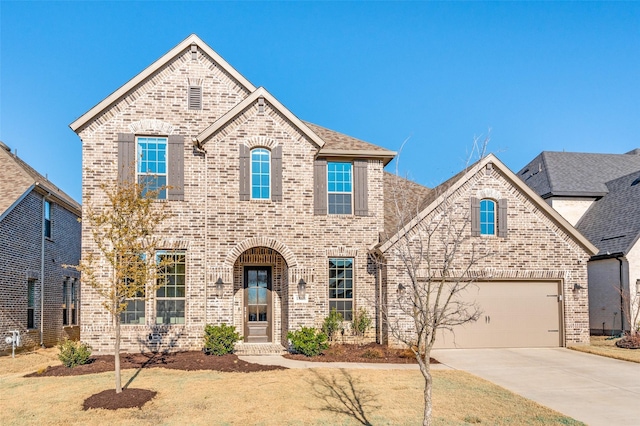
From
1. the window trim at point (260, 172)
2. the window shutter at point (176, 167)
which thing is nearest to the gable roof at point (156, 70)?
the window shutter at point (176, 167)

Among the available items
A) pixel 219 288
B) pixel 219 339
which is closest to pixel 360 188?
pixel 219 288

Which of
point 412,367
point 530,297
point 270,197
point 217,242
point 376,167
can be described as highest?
point 376,167

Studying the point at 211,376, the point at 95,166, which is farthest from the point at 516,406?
the point at 95,166

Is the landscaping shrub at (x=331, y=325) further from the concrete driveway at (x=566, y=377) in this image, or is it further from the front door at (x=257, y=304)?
the concrete driveway at (x=566, y=377)

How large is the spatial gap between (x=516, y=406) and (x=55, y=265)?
17.6m

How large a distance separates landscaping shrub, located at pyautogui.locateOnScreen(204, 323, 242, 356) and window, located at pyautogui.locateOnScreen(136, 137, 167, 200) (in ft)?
13.6

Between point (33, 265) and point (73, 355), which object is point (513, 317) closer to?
point (73, 355)

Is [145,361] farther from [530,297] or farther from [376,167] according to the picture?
[530,297]

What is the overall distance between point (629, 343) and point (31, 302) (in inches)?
771

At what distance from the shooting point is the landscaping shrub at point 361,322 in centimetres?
1775

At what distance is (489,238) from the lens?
18.0 meters

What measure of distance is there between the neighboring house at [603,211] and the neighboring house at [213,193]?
31.7ft

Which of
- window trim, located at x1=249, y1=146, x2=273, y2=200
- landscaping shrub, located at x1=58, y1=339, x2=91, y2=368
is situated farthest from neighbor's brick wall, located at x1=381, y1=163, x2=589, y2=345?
landscaping shrub, located at x1=58, y1=339, x2=91, y2=368

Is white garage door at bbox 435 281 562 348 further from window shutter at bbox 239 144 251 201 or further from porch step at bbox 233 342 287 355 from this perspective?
window shutter at bbox 239 144 251 201
